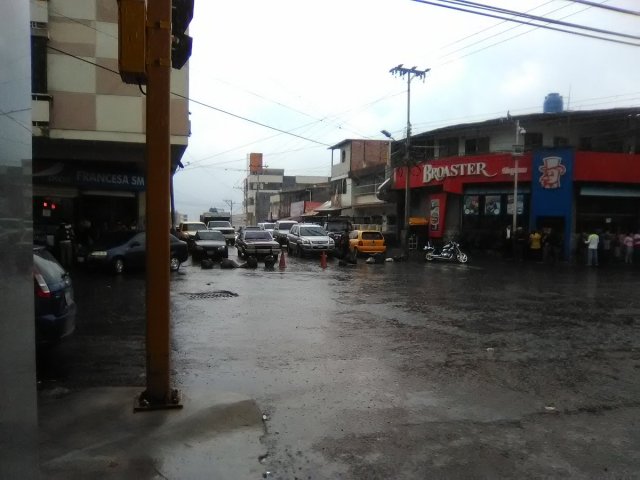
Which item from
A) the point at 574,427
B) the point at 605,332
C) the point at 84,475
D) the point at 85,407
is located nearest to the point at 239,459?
the point at 84,475

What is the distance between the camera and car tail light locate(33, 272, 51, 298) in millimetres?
6297

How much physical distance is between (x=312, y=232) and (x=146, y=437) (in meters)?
24.3

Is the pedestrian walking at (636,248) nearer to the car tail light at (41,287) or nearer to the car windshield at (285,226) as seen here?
the car windshield at (285,226)

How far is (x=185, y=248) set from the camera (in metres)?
20.5

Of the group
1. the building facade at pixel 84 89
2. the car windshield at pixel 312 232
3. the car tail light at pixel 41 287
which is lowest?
the car tail light at pixel 41 287

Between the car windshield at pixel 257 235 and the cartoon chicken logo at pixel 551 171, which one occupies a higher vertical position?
the cartoon chicken logo at pixel 551 171

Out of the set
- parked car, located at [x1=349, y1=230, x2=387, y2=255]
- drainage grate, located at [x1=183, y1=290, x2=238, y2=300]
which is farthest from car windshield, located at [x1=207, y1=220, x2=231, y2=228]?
drainage grate, located at [x1=183, y1=290, x2=238, y2=300]

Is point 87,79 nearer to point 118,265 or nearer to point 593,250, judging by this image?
point 118,265

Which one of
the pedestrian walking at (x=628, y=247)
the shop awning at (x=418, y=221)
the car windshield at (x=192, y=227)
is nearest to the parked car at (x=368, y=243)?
the shop awning at (x=418, y=221)

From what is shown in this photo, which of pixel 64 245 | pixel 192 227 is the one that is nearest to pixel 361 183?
pixel 192 227

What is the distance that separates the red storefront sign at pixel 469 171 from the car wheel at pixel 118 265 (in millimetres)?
19545

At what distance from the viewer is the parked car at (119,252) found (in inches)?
684

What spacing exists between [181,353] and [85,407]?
2479 millimetres

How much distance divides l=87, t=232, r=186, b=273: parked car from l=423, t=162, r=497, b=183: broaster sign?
1837cm
